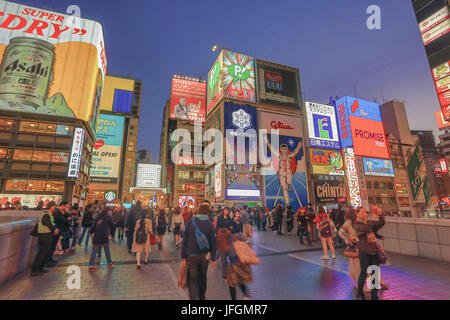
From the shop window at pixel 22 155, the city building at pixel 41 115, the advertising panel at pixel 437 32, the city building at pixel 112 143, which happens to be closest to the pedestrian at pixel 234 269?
the advertising panel at pixel 437 32

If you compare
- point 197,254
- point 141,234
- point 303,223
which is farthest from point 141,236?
point 303,223

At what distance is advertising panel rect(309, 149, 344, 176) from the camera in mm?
47781

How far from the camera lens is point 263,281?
5.85m

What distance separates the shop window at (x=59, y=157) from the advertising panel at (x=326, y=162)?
46214 millimetres

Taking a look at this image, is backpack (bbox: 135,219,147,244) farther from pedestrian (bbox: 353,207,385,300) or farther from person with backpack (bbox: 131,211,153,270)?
pedestrian (bbox: 353,207,385,300)

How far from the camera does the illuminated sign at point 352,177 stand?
4728cm

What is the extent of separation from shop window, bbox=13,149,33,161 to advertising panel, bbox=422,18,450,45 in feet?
→ 188

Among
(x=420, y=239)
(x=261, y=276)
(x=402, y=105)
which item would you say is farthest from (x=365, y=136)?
(x=261, y=276)

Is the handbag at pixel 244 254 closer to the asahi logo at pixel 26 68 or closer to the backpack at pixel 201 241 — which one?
the backpack at pixel 201 241

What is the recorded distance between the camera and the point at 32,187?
34656mm

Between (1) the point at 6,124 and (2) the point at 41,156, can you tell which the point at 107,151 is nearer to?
(2) the point at 41,156

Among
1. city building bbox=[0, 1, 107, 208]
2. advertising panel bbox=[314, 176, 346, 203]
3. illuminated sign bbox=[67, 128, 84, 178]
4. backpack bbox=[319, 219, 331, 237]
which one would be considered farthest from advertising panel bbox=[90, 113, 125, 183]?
backpack bbox=[319, 219, 331, 237]
